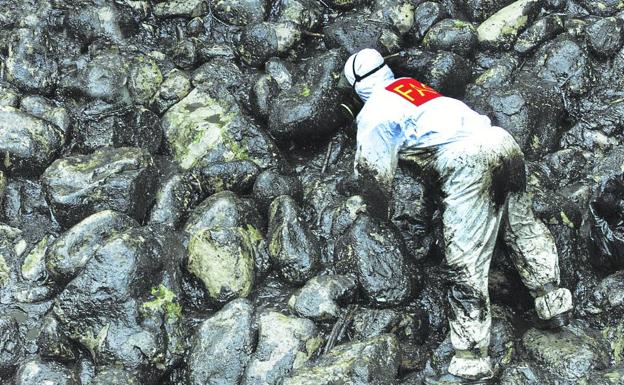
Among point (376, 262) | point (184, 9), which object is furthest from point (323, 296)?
point (184, 9)

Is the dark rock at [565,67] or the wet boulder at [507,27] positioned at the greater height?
the wet boulder at [507,27]

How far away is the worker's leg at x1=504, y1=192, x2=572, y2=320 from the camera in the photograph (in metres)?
5.13

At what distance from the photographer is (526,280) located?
5.22 m

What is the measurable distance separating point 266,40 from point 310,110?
1.19 metres

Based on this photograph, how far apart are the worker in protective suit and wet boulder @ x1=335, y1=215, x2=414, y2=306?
1.14 ft

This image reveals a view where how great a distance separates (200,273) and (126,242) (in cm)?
60

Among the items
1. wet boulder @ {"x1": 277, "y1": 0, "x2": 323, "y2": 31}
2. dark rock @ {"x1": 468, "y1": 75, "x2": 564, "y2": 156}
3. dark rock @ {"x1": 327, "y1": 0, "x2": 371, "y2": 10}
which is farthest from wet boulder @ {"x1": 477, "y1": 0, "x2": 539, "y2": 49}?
wet boulder @ {"x1": 277, "y1": 0, "x2": 323, "y2": 31}

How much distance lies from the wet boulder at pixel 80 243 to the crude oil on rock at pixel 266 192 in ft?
0.05

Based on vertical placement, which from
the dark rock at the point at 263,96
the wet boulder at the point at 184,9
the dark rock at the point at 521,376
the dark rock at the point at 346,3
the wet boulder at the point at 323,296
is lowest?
the dark rock at the point at 521,376

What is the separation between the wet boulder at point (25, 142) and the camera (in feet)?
20.9

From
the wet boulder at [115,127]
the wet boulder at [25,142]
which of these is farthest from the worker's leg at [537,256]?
the wet boulder at [25,142]

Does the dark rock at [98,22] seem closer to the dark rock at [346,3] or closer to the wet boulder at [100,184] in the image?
the wet boulder at [100,184]

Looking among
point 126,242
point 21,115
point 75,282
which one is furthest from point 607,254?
point 21,115

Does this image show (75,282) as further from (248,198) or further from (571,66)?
(571,66)
